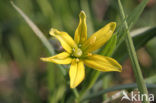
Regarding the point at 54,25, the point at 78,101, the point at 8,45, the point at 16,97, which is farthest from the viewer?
the point at 8,45

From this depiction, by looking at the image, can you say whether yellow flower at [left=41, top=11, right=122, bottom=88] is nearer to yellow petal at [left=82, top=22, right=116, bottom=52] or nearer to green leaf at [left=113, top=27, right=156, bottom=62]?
yellow petal at [left=82, top=22, right=116, bottom=52]

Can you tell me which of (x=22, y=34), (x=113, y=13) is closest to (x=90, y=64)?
(x=113, y=13)

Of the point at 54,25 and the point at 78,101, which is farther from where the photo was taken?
the point at 54,25

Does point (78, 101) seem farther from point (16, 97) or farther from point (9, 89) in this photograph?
point (9, 89)

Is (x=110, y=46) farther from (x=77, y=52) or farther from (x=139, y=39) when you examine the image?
(x=139, y=39)

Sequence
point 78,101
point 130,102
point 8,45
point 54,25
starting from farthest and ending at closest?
point 8,45, point 54,25, point 130,102, point 78,101

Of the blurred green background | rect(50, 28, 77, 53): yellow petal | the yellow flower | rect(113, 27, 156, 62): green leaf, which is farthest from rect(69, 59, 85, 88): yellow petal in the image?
the blurred green background
